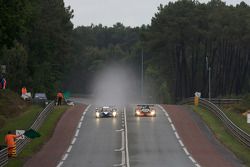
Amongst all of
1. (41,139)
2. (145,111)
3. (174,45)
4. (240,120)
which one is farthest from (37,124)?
(174,45)

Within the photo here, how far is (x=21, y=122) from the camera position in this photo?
6056cm

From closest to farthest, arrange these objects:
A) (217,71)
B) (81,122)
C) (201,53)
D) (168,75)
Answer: (81,122) < (217,71) < (201,53) < (168,75)

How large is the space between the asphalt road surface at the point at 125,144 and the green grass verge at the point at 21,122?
4243 millimetres

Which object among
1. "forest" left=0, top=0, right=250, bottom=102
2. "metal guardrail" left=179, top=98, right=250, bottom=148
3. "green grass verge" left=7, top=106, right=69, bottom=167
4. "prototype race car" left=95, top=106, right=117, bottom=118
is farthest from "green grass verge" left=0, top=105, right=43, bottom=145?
"forest" left=0, top=0, right=250, bottom=102

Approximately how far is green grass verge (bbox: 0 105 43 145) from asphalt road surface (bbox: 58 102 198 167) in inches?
167

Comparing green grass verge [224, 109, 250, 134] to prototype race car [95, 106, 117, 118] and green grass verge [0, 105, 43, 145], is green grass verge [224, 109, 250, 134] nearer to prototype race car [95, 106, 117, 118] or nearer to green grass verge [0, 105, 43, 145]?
prototype race car [95, 106, 117, 118]

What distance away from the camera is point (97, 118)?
66.0 meters

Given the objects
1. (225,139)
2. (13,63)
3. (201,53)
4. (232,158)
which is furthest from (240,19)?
(232,158)

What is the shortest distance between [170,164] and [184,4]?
9485 cm

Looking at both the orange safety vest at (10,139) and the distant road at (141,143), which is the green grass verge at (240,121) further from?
the orange safety vest at (10,139)

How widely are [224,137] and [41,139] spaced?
13.4 metres

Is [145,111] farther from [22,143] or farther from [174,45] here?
[174,45]

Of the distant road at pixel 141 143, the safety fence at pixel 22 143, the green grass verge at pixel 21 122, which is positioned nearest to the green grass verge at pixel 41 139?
the safety fence at pixel 22 143

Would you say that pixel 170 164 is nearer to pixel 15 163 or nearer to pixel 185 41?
pixel 15 163
